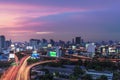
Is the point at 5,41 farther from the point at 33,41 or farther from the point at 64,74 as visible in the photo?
the point at 64,74

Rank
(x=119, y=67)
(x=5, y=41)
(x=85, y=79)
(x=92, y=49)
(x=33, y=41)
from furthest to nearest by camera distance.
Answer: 1. (x=33, y=41)
2. (x=5, y=41)
3. (x=92, y=49)
4. (x=119, y=67)
5. (x=85, y=79)

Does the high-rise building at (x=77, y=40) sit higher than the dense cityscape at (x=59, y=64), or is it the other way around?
the high-rise building at (x=77, y=40)

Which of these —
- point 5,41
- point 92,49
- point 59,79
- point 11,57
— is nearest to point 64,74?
point 59,79

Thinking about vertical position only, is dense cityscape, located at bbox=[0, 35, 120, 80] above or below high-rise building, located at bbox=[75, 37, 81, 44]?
below

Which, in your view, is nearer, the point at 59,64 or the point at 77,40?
the point at 59,64

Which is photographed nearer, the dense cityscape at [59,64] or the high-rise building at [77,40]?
the dense cityscape at [59,64]

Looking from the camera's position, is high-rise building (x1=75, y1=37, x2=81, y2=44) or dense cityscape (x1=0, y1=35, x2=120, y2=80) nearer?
dense cityscape (x1=0, y1=35, x2=120, y2=80)

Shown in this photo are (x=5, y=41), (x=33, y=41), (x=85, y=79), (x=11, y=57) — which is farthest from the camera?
(x=33, y=41)

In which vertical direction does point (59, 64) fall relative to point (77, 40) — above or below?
below
